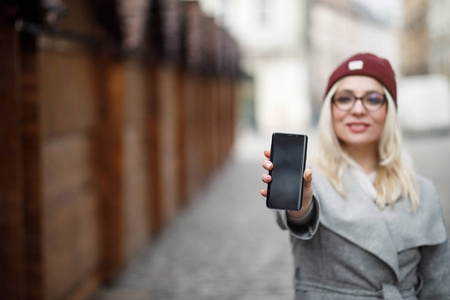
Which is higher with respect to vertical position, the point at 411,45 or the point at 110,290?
the point at 411,45

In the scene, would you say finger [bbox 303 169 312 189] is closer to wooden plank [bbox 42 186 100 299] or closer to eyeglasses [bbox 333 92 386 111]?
eyeglasses [bbox 333 92 386 111]

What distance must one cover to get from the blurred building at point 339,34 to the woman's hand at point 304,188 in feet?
118

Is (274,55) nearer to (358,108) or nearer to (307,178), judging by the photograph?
(358,108)

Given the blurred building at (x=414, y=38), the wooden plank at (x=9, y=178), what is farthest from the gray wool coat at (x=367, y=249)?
the blurred building at (x=414, y=38)

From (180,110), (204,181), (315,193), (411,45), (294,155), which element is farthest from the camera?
(411,45)

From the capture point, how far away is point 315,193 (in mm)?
2639

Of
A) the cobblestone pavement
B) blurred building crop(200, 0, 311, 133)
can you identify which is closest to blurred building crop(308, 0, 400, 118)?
blurred building crop(200, 0, 311, 133)

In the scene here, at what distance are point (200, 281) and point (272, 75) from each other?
3076 centimetres

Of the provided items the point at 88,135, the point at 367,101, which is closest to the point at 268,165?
the point at 367,101

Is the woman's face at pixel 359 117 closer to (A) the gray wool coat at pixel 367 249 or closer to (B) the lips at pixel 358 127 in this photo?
(B) the lips at pixel 358 127

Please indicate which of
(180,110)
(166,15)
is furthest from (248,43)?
(166,15)

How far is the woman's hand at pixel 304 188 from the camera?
2362mm

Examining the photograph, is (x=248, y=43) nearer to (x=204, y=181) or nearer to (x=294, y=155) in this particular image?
(x=204, y=181)

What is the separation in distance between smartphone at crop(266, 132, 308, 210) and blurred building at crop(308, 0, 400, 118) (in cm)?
3613
